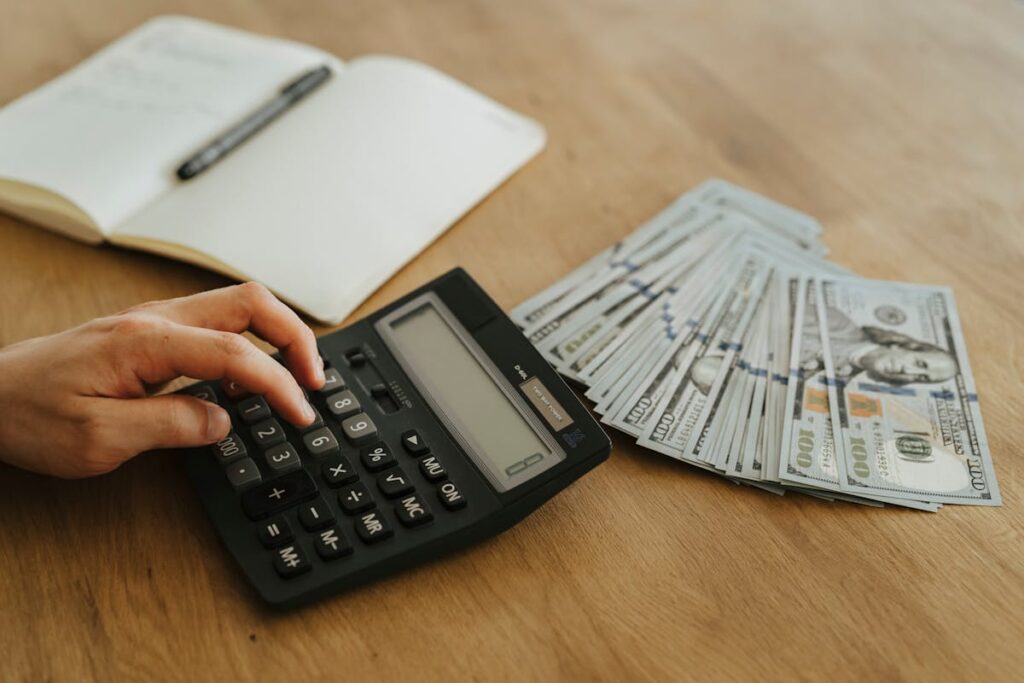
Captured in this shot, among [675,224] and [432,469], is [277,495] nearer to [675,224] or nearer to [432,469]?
[432,469]

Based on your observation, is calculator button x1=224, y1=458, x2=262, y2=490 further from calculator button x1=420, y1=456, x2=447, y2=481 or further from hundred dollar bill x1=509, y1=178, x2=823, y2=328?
hundred dollar bill x1=509, y1=178, x2=823, y2=328

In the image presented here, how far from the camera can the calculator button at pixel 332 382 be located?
65cm

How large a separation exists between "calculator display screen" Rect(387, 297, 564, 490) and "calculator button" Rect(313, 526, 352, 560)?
0.10 metres

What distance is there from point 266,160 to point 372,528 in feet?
1.38

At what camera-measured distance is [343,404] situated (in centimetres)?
64

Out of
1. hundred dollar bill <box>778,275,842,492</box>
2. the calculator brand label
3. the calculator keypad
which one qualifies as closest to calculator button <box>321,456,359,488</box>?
the calculator keypad

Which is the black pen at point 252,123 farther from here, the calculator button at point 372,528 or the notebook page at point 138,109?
the calculator button at point 372,528

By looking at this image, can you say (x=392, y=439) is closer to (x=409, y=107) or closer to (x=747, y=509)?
(x=747, y=509)

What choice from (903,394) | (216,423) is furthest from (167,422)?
(903,394)

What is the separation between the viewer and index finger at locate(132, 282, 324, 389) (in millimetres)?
636

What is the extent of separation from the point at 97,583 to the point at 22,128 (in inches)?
20.2

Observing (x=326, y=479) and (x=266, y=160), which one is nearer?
(x=326, y=479)

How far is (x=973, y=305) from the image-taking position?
0.79 metres

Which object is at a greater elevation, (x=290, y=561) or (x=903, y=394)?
(x=903, y=394)
